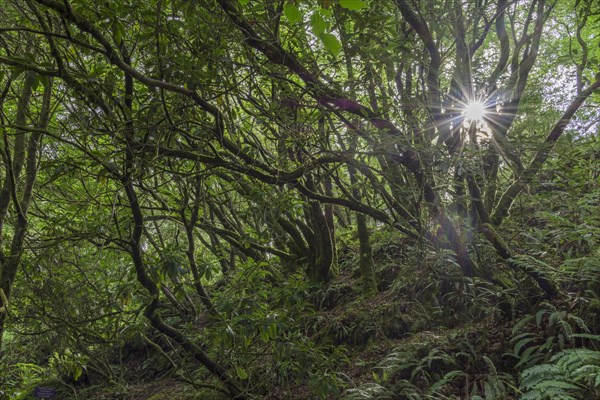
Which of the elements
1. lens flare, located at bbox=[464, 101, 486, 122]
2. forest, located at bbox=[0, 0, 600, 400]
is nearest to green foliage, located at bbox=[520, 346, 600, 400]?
forest, located at bbox=[0, 0, 600, 400]

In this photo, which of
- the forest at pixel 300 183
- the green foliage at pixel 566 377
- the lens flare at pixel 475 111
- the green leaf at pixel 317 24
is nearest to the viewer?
the green leaf at pixel 317 24

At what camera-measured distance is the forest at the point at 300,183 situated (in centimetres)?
288

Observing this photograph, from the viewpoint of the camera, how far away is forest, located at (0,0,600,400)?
9.44 ft

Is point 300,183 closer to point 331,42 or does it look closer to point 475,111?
point 475,111

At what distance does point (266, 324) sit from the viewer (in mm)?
3023

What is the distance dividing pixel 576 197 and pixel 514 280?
118 centimetres

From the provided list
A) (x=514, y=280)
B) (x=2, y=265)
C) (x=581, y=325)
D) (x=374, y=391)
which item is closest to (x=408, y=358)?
(x=374, y=391)

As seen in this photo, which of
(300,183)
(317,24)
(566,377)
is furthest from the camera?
(300,183)

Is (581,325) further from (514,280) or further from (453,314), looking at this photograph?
(453,314)

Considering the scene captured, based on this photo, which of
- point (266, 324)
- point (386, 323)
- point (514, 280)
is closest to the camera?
point (266, 324)

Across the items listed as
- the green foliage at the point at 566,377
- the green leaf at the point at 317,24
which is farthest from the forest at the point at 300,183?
the green leaf at the point at 317,24

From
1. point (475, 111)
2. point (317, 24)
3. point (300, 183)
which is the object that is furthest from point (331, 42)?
point (475, 111)

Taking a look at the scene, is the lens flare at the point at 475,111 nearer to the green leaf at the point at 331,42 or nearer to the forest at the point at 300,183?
the forest at the point at 300,183

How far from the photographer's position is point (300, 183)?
407 cm
